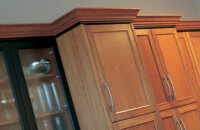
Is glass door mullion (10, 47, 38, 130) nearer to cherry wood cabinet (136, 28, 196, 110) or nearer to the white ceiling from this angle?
the white ceiling

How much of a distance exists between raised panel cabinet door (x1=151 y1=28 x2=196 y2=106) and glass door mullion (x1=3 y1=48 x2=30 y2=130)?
1420mm

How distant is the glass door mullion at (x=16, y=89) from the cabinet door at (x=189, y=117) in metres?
1.48

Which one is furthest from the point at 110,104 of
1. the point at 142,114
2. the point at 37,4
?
the point at 37,4

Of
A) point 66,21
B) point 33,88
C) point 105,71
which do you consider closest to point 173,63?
point 105,71

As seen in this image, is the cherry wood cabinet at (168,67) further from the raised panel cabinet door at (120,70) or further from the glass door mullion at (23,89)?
the glass door mullion at (23,89)

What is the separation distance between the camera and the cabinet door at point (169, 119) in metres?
3.03

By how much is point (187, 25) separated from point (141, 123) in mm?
1544

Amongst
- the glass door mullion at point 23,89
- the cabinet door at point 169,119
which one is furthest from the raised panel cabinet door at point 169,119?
the glass door mullion at point 23,89

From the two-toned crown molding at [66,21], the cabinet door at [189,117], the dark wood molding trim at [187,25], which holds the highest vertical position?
the two-toned crown molding at [66,21]

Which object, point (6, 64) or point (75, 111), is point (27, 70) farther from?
point (75, 111)

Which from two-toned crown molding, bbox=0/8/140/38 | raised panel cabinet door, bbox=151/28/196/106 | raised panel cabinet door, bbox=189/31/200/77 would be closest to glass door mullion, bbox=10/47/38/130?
two-toned crown molding, bbox=0/8/140/38

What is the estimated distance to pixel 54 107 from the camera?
276 centimetres

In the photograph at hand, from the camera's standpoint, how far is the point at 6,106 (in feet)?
8.21

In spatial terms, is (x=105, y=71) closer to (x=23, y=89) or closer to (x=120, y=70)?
(x=120, y=70)
